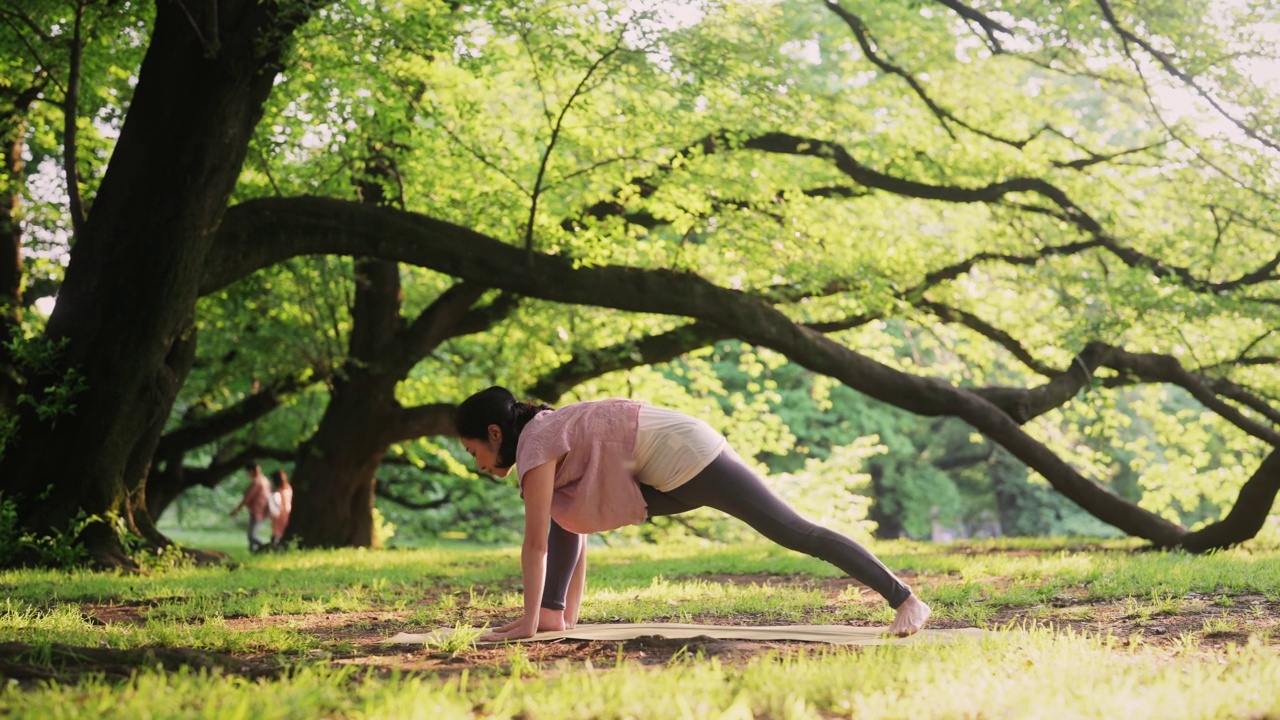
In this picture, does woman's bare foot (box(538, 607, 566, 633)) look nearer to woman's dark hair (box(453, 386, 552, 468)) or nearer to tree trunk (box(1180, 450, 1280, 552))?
woman's dark hair (box(453, 386, 552, 468))

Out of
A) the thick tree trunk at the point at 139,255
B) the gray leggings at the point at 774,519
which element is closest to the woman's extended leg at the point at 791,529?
the gray leggings at the point at 774,519

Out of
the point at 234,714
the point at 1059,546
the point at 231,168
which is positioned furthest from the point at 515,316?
the point at 234,714

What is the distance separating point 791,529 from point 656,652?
3.02 ft

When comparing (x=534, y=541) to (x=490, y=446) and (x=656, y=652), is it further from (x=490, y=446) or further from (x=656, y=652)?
(x=656, y=652)

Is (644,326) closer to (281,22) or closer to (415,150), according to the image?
(415,150)

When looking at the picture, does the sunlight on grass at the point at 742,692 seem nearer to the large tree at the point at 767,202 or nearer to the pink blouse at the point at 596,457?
the pink blouse at the point at 596,457

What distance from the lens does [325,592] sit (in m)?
8.01

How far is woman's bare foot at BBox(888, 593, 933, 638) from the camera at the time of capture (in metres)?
5.07

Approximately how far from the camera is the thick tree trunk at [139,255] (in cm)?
979

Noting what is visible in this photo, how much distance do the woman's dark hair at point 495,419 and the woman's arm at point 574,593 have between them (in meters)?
0.71

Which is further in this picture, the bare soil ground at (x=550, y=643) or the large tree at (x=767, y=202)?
the large tree at (x=767, y=202)

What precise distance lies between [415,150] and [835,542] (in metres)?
9.30

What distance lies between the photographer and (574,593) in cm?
588

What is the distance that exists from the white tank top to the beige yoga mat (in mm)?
689
